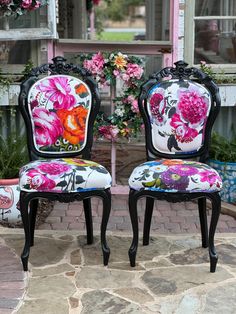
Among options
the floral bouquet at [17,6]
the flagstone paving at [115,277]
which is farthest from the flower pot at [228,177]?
the floral bouquet at [17,6]

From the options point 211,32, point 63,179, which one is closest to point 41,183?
point 63,179

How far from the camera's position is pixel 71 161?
10.9ft

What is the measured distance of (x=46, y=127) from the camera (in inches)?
138

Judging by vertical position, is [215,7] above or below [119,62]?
above

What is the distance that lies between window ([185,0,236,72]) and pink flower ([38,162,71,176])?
6.08 ft

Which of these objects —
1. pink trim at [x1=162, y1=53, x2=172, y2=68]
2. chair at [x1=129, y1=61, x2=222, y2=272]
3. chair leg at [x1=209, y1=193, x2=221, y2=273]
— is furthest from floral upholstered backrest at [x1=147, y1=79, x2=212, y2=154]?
pink trim at [x1=162, y1=53, x2=172, y2=68]

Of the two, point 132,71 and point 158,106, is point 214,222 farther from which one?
point 132,71

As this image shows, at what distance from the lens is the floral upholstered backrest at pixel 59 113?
350 cm

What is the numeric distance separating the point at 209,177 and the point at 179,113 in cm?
59

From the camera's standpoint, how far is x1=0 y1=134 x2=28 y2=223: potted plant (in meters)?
3.94

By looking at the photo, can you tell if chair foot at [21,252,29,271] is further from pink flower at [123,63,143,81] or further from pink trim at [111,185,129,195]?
pink flower at [123,63,143,81]

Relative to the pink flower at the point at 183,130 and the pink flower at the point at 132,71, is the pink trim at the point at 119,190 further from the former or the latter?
the pink flower at the point at 183,130

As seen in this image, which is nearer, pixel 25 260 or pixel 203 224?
pixel 25 260

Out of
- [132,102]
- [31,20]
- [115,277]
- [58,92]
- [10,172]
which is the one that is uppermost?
[31,20]
